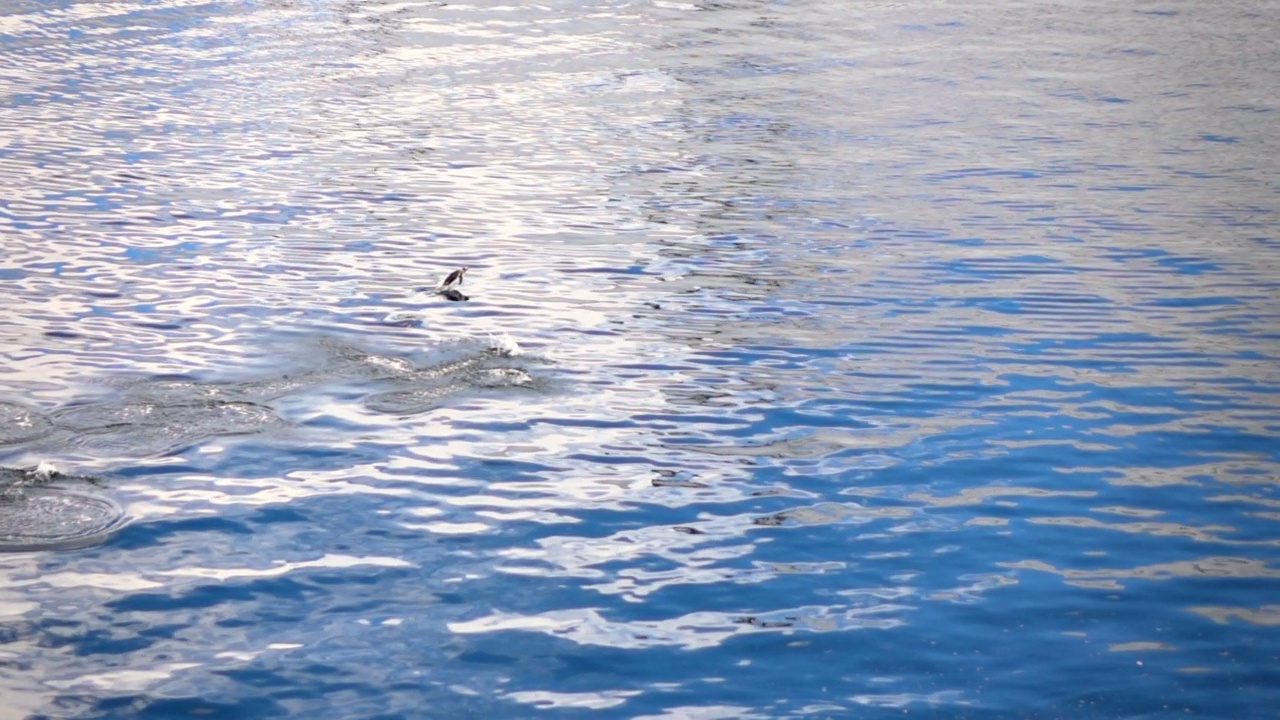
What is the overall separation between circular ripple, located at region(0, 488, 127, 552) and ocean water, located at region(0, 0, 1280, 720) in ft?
0.08

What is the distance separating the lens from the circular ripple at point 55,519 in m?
→ 7.14

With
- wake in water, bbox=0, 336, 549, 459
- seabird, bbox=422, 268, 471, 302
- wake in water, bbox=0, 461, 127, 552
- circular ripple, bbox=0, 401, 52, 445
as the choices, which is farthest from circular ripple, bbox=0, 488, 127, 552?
seabird, bbox=422, 268, 471, 302

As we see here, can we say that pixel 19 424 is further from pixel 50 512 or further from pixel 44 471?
pixel 50 512

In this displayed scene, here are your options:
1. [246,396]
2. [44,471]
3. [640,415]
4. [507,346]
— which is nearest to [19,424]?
[44,471]

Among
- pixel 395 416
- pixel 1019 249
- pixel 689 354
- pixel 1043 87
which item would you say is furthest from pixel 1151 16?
pixel 395 416

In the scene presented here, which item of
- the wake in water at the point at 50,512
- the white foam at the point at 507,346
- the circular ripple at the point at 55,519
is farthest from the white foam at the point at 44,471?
the white foam at the point at 507,346

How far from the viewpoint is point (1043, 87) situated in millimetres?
21328

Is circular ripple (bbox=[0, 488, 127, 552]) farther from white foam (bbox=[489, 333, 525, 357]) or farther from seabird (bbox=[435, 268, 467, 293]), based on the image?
seabird (bbox=[435, 268, 467, 293])

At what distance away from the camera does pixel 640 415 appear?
9148 mm

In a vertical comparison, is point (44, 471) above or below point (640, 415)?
above

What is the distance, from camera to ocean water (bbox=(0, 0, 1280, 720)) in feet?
20.6

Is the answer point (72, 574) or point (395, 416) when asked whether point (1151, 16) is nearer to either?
point (395, 416)

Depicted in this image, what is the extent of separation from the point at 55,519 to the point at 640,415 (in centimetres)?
350

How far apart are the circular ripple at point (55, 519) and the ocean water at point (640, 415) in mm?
24
